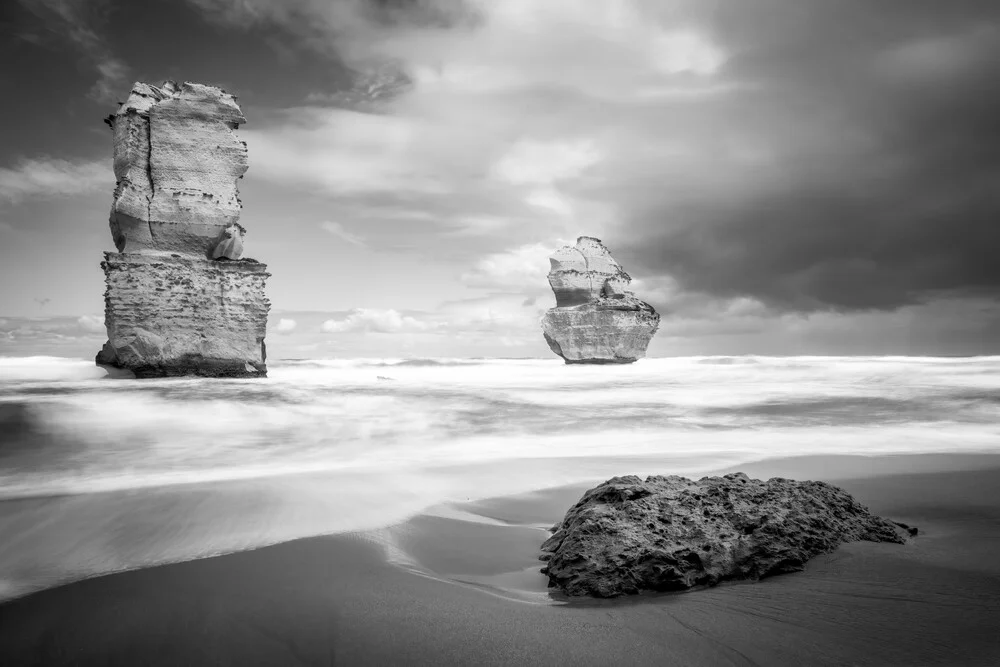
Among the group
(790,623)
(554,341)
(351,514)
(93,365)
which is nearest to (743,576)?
(790,623)

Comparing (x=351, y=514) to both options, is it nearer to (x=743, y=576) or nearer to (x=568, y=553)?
(x=568, y=553)

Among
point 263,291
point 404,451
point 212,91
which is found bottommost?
point 404,451

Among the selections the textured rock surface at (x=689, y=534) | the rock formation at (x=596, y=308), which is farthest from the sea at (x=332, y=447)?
the rock formation at (x=596, y=308)

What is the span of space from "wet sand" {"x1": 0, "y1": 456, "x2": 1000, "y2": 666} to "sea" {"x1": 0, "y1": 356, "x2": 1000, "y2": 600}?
1.80 feet

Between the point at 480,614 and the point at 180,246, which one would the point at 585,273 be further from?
the point at 480,614

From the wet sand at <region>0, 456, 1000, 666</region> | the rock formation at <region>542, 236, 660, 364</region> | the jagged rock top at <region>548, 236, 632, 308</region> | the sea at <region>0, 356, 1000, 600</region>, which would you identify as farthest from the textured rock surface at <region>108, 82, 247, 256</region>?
the rock formation at <region>542, 236, 660, 364</region>

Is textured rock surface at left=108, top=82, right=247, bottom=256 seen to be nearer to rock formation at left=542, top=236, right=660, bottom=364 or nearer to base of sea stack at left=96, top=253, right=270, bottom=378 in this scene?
base of sea stack at left=96, top=253, right=270, bottom=378

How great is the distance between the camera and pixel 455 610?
7.22 ft

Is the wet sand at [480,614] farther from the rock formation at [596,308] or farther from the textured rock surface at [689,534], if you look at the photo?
the rock formation at [596,308]

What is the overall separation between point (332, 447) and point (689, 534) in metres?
5.60

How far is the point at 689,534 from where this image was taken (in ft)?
8.16

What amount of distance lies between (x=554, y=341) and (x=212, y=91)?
19.8 meters

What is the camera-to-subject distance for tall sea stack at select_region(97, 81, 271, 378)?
14.0 meters

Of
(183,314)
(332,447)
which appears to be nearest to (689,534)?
(332,447)
